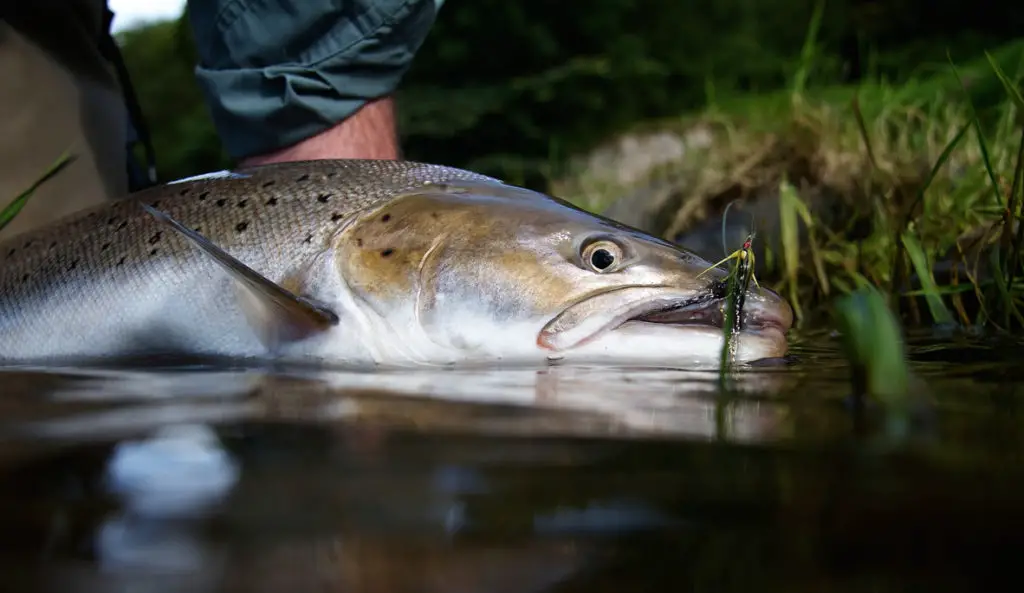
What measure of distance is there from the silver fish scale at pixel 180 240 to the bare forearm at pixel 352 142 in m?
0.99

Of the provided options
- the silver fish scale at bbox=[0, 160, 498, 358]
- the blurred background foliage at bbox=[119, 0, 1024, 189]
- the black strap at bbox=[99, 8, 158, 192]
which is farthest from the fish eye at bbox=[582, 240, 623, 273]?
the blurred background foliage at bbox=[119, 0, 1024, 189]

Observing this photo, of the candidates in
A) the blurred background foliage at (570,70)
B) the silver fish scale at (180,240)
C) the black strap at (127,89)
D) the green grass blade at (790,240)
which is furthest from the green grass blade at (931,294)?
the blurred background foliage at (570,70)

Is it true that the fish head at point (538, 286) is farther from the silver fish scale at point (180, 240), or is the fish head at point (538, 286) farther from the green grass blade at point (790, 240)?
the green grass blade at point (790, 240)

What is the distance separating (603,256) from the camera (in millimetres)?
1478

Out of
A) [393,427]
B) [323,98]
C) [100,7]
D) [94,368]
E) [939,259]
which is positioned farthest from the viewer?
[100,7]

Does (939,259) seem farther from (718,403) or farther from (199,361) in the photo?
(199,361)

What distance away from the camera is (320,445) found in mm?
684

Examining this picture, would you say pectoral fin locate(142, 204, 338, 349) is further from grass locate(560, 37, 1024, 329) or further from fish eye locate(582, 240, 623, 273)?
grass locate(560, 37, 1024, 329)

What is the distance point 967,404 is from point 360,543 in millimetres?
640

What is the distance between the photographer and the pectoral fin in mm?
1394

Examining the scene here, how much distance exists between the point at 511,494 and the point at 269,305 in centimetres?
99

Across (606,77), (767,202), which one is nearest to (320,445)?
(767,202)

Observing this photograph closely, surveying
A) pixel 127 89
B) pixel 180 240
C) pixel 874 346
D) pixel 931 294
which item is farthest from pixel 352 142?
pixel 874 346

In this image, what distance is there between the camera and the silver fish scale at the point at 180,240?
5.20ft
